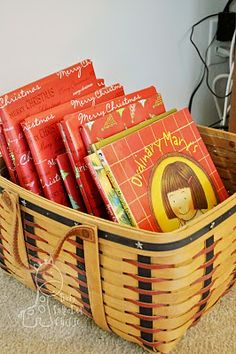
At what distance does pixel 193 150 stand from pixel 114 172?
155mm

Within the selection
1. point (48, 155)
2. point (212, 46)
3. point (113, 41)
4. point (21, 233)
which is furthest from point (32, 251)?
point (212, 46)

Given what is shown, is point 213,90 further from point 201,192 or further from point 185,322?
point 185,322

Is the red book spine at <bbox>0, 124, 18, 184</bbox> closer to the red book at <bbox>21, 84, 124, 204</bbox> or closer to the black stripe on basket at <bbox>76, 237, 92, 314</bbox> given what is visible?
the red book at <bbox>21, 84, 124, 204</bbox>

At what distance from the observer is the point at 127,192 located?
61 cm

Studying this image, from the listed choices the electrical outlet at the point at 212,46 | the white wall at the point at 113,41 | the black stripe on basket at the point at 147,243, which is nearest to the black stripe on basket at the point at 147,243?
the black stripe on basket at the point at 147,243

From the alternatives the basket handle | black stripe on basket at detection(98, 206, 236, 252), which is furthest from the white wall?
black stripe on basket at detection(98, 206, 236, 252)

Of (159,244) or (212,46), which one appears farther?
(212,46)

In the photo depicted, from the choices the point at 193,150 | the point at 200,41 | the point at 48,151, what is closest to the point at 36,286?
the point at 48,151

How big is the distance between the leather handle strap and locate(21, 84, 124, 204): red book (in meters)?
0.06

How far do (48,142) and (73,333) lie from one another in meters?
0.26

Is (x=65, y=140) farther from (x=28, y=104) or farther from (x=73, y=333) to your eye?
(x=73, y=333)

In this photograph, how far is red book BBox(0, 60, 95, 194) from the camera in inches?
25.6

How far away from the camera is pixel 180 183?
67cm

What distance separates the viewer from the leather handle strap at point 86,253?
551 millimetres
